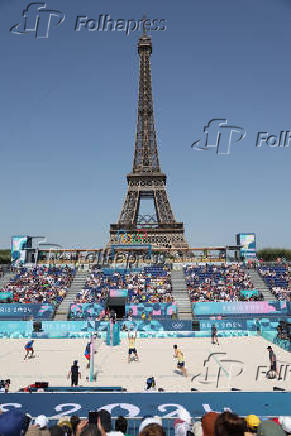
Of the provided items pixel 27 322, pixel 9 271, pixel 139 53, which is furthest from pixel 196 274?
Result: pixel 139 53

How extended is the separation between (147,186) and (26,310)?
40946 millimetres

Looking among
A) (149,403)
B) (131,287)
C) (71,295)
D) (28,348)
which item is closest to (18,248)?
(71,295)

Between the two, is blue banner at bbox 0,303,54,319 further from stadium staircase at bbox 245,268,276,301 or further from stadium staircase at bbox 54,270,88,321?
stadium staircase at bbox 245,268,276,301

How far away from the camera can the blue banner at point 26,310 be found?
113 ft

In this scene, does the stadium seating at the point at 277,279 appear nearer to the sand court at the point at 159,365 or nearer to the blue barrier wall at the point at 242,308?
the blue barrier wall at the point at 242,308

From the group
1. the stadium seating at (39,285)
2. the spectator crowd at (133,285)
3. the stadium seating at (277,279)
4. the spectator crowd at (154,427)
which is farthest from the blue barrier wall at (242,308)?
the spectator crowd at (154,427)

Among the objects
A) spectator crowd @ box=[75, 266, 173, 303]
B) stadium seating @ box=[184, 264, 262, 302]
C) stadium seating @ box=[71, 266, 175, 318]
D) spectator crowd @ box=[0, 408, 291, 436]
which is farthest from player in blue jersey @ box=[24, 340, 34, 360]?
stadium seating @ box=[184, 264, 262, 302]

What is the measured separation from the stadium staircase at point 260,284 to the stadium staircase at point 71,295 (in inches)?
782

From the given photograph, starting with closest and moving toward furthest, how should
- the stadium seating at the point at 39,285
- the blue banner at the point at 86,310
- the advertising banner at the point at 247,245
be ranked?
the blue banner at the point at 86,310
the stadium seating at the point at 39,285
the advertising banner at the point at 247,245

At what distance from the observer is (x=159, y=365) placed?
18.9 m

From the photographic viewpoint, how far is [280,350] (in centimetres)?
2317

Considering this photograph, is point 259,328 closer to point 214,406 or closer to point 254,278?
point 254,278

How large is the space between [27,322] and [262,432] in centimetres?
2976

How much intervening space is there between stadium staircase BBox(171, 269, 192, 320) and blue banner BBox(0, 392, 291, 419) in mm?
24697
